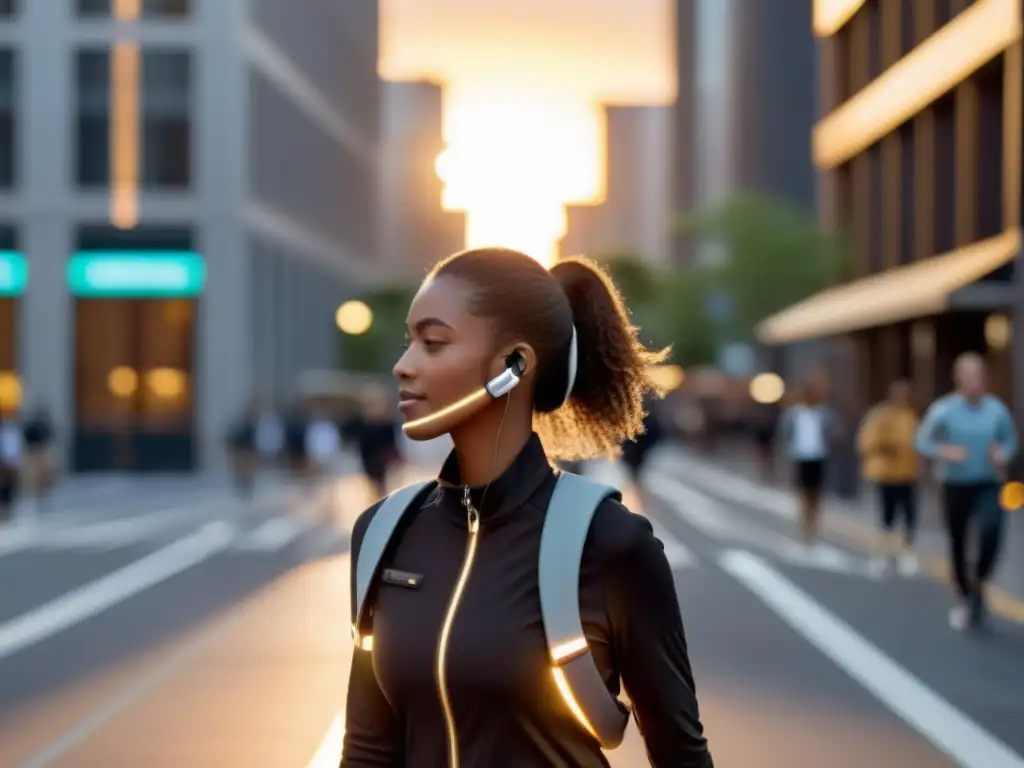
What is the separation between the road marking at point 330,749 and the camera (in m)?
8.27

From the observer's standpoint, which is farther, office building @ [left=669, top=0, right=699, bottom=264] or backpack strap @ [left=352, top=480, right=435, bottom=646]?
office building @ [left=669, top=0, right=699, bottom=264]

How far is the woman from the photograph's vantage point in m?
2.71

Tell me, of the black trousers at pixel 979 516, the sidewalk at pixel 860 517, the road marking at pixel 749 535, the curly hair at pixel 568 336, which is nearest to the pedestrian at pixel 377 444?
the road marking at pixel 749 535

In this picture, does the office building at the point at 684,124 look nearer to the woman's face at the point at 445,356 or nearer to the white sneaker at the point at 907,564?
the white sneaker at the point at 907,564

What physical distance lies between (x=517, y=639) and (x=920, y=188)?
34020 millimetres

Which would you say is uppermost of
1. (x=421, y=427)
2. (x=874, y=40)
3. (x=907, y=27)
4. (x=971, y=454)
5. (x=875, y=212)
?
(x=874, y=40)

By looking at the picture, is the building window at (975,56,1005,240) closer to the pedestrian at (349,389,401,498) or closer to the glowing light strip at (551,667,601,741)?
the pedestrian at (349,389,401,498)

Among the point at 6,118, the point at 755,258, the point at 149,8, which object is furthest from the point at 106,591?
the point at 755,258

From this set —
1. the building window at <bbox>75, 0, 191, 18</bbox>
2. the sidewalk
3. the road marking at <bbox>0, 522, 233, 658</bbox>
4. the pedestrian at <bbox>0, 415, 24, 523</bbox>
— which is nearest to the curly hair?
the road marking at <bbox>0, 522, 233, 658</bbox>

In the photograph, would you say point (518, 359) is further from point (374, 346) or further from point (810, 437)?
point (374, 346)

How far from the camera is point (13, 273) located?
45406 mm

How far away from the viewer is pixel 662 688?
274cm

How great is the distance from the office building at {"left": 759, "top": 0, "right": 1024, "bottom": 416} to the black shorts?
21.8 feet

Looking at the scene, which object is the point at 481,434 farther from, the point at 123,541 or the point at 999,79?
the point at 999,79
